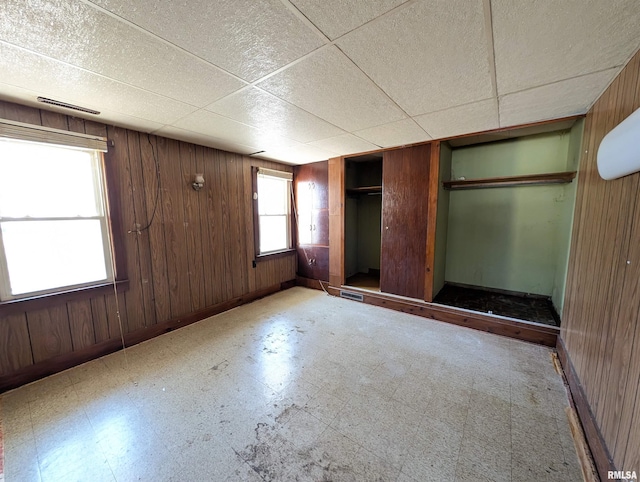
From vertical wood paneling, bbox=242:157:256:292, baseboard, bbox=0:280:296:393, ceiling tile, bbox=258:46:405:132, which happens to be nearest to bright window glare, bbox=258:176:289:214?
vertical wood paneling, bbox=242:157:256:292

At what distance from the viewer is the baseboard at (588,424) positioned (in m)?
1.23

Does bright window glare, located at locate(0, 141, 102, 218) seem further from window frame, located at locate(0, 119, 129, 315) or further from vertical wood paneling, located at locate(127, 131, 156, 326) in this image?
vertical wood paneling, located at locate(127, 131, 156, 326)

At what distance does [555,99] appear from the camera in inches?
77.7

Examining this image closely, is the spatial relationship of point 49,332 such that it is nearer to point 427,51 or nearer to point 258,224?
point 258,224

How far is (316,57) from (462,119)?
69.5 inches

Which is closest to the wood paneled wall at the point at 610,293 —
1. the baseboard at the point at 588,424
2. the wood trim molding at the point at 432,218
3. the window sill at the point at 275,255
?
the baseboard at the point at 588,424

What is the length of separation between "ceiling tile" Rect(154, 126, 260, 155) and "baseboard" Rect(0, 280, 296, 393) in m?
2.25

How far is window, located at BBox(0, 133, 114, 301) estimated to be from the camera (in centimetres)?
199

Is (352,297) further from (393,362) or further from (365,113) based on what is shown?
(365,113)

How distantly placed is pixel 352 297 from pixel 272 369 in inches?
81.2

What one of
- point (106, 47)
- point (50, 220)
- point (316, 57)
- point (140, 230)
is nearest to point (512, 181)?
point (316, 57)

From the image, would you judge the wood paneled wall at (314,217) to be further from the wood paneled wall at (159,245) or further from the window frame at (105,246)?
the window frame at (105,246)

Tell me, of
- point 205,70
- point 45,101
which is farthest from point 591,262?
point 45,101

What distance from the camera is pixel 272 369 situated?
87.3 inches
